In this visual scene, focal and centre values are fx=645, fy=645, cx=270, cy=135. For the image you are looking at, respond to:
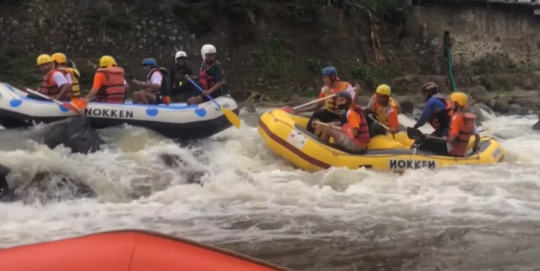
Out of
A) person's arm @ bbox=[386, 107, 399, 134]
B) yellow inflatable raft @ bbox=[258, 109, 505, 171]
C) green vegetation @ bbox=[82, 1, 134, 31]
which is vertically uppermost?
green vegetation @ bbox=[82, 1, 134, 31]

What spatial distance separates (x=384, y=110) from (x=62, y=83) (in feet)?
15.1

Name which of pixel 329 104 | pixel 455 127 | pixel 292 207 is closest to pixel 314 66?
pixel 329 104

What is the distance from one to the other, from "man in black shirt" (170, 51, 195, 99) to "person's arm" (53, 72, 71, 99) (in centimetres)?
194

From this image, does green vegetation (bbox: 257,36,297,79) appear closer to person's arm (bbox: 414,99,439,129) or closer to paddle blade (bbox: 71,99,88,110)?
paddle blade (bbox: 71,99,88,110)

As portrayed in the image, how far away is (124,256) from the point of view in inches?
88.6

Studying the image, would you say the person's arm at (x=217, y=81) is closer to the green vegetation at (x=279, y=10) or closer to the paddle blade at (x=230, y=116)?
the paddle blade at (x=230, y=116)

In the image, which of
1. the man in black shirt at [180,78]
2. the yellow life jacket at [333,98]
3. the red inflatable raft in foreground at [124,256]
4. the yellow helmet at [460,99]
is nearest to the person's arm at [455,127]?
the yellow helmet at [460,99]

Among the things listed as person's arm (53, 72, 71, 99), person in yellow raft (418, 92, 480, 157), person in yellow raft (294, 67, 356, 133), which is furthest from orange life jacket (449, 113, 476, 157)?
person's arm (53, 72, 71, 99)

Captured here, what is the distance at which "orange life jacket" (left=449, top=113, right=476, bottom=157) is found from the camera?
856cm

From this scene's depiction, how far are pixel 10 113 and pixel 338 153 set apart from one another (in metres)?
4.50

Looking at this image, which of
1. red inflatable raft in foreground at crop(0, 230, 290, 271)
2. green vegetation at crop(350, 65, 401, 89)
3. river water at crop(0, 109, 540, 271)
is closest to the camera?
red inflatable raft in foreground at crop(0, 230, 290, 271)

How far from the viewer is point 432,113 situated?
29.6 feet

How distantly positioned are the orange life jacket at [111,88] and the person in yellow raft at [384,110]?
3607 millimetres

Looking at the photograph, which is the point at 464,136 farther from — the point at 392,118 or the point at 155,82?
the point at 155,82
